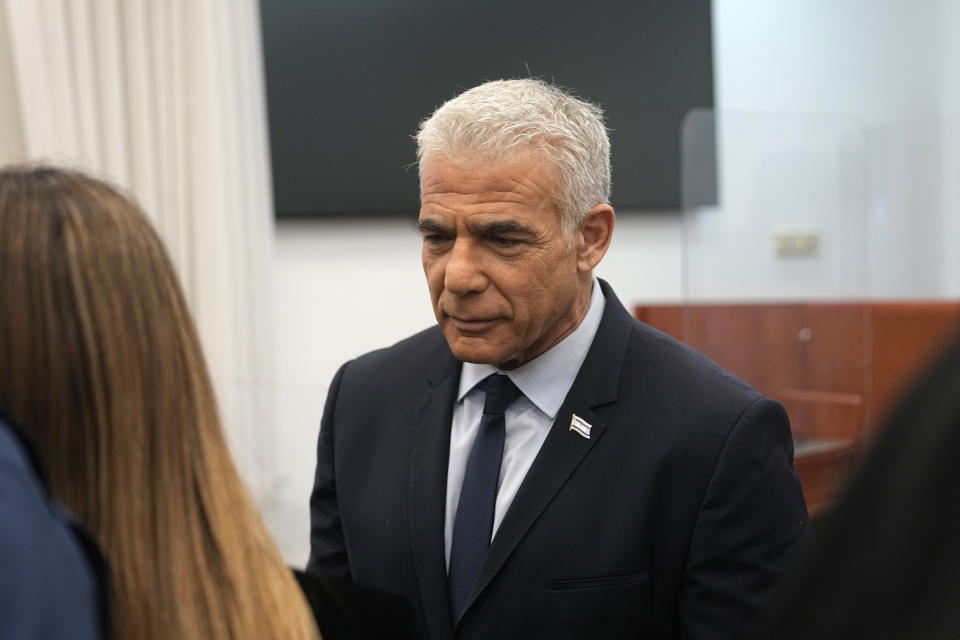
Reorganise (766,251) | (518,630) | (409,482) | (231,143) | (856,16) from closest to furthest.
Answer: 1. (518,630)
2. (409,482)
3. (231,143)
4. (766,251)
5. (856,16)

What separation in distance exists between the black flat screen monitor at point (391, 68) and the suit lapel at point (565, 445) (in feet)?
8.44

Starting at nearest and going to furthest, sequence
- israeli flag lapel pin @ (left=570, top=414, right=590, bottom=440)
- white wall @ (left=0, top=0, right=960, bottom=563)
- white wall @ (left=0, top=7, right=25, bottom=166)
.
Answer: israeli flag lapel pin @ (left=570, top=414, right=590, bottom=440) → white wall @ (left=0, top=7, right=25, bottom=166) → white wall @ (left=0, top=0, right=960, bottom=563)

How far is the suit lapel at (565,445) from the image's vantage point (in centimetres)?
149

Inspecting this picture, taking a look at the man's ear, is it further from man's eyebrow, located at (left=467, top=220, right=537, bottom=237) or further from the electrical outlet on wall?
the electrical outlet on wall

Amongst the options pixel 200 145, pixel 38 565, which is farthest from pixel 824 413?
pixel 38 565

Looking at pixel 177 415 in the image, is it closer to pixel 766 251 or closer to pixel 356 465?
pixel 356 465

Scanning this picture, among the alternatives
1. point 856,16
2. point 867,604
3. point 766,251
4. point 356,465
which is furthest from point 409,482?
point 856,16

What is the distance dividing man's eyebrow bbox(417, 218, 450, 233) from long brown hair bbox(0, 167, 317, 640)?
640 millimetres

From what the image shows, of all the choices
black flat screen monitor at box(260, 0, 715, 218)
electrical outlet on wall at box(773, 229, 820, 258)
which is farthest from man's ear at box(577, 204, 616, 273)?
electrical outlet on wall at box(773, 229, 820, 258)

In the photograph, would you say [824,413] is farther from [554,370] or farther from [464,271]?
[464,271]

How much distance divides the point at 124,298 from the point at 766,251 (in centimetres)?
349

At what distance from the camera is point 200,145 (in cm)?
360

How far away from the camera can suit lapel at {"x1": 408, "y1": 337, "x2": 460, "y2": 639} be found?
1.54m

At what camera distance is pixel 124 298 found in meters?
0.92
